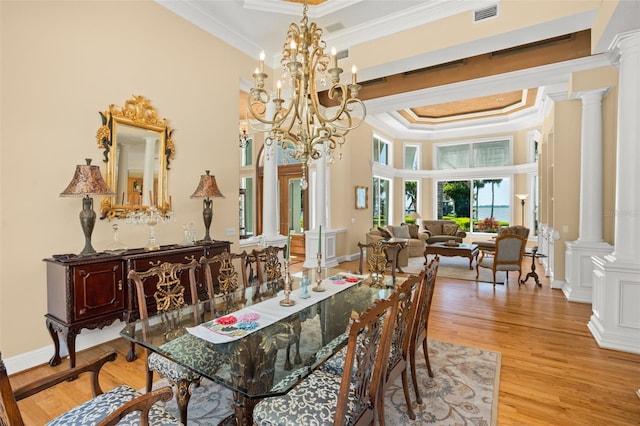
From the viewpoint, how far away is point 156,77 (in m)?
3.74

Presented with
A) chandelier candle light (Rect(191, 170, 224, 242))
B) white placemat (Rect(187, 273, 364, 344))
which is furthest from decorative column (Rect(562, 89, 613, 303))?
chandelier candle light (Rect(191, 170, 224, 242))

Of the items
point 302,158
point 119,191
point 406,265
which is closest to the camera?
point 302,158

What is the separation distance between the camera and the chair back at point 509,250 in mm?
5410

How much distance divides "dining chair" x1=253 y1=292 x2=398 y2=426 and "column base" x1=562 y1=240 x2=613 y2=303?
471cm

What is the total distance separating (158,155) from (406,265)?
18.4ft

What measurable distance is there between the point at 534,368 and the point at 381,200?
8141 millimetres

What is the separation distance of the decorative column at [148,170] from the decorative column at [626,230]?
5083 mm

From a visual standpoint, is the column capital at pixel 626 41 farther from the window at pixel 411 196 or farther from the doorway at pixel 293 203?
the window at pixel 411 196

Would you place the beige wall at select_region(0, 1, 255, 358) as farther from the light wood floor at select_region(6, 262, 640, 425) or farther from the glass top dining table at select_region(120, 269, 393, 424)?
the glass top dining table at select_region(120, 269, 393, 424)

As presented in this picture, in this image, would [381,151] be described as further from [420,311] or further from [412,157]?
[420,311]

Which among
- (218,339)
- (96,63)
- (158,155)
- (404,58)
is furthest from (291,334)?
(404,58)

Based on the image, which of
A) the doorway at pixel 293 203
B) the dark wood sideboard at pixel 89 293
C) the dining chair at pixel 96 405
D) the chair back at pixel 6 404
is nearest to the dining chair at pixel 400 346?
the dining chair at pixel 96 405

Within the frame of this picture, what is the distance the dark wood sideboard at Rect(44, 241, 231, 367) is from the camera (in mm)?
2705

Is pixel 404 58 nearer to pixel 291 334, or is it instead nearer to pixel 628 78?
pixel 628 78
